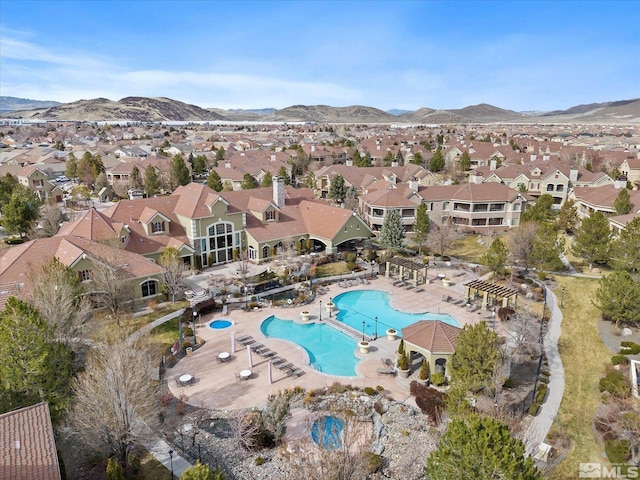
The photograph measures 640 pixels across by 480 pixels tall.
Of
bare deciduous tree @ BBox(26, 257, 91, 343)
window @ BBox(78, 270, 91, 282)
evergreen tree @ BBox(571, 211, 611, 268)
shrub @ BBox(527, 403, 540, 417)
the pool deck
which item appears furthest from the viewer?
evergreen tree @ BBox(571, 211, 611, 268)

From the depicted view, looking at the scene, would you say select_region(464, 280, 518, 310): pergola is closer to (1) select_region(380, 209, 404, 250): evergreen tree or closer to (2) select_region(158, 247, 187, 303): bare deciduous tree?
(1) select_region(380, 209, 404, 250): evergreen tree

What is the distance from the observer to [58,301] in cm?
2783

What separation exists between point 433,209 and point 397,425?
143 ft

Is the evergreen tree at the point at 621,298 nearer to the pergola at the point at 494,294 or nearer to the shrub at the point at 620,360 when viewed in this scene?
the shrub at the point at 620,360

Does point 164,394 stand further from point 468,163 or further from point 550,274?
point 468,163

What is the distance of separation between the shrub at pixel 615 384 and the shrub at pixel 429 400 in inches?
399

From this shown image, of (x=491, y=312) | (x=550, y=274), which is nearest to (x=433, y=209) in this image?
(x=550, y=274)

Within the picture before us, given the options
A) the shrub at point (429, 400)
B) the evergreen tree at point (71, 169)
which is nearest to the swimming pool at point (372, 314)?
the shrub at point (429, 400)

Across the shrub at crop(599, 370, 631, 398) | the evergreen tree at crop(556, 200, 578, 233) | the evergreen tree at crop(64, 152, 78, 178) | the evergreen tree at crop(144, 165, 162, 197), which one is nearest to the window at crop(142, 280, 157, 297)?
the shrub at crop(599, 370, 631, 398)

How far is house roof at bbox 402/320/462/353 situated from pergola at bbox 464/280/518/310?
10.7 metres

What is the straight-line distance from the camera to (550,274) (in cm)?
4675

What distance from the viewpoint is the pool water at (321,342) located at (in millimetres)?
30734
